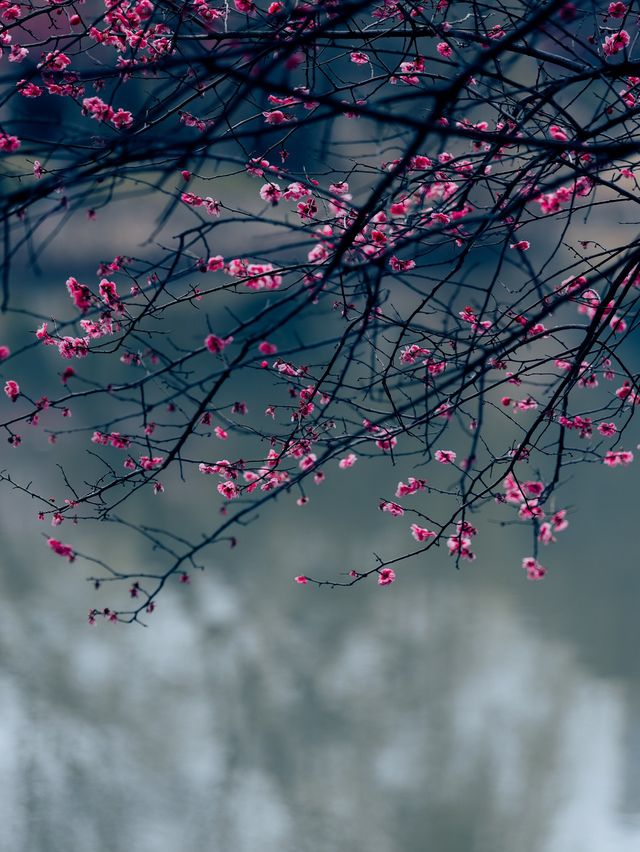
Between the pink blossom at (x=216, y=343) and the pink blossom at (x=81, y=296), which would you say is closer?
the pink blossom at (x=216, y=343)

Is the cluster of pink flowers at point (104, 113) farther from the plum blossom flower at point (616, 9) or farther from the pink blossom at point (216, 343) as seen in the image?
the plum blossom flower at point (616, 9)

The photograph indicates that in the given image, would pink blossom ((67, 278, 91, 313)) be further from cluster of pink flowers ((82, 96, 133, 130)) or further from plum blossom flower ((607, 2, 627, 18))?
plum blossom flower ((607, 2, 627, 18))

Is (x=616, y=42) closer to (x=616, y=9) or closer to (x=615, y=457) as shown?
(x=616, y=9)

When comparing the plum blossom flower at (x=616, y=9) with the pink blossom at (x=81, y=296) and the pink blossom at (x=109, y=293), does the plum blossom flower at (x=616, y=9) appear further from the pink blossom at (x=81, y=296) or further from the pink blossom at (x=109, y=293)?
the pink blossom at (x=81, y=296)

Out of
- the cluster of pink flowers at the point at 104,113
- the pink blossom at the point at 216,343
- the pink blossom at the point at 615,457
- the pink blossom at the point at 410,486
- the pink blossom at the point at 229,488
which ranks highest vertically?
the cluster of pink flowers at the point at 104,113

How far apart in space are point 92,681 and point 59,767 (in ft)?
2.64

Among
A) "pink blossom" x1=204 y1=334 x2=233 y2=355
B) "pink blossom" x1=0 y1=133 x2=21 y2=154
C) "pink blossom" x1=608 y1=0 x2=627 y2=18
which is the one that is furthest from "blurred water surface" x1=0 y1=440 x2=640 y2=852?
"pink blossom" x1=608 y1=0 x2=627 y2=18

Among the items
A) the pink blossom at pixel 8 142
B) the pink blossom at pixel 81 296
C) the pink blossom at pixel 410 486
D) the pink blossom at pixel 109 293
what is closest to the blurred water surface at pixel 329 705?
the pink blossom at pixel 410 486

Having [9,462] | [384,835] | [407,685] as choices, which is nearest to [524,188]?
[384,835]

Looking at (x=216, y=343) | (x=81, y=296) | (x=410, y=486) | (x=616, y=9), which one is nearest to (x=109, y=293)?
(x=81, y=296)

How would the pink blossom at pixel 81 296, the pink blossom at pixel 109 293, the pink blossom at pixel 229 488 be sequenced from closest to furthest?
1. the pink blossom at pixel 81 296
2. the pink blossom at pixel 109 293
3. the pink blossom at pixel 229 488

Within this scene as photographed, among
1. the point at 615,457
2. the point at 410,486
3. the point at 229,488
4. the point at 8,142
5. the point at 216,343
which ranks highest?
the point at 8,142

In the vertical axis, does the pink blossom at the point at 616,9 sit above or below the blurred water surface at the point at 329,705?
above

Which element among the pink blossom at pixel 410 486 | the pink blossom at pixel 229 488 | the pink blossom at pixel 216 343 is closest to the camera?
the pink blossom at pixel 216 343
